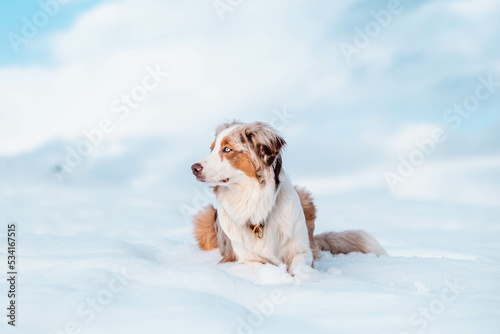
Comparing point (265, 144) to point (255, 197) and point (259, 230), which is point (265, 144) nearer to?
point (255, 197)

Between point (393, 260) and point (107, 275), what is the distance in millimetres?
3508

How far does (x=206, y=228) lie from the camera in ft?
25.3

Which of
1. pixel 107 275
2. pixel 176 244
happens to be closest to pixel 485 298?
pixel 107 275

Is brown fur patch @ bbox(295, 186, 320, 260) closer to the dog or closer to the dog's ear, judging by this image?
the dog

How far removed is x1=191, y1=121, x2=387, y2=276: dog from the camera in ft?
17.6

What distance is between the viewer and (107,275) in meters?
4.53

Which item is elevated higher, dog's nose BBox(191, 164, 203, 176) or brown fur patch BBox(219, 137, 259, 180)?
brown fur patch BBox(219, 137, 259, 180)

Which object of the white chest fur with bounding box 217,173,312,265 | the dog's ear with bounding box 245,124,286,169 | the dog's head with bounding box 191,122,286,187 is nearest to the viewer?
the dog's head with bounding box 191,122,286,187

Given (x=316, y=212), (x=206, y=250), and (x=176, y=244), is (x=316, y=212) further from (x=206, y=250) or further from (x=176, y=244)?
(x=176, y=244)

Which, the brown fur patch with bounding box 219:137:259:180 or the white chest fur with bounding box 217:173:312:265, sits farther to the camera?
the white chest fur with bounding box 217:173:312:265

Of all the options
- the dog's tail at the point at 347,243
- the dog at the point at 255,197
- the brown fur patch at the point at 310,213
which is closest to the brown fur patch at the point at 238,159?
the dog at the point at 255,197

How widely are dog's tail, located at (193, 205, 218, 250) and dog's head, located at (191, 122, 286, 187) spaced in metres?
2.20

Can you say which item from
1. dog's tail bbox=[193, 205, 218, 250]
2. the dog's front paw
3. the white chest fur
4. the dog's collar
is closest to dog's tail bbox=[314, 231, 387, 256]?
dog's tail bbox=[193, 205, 218, 250]

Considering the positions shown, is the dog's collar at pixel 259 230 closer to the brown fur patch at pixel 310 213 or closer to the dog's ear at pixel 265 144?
the dog's ear at pixel 265 144
